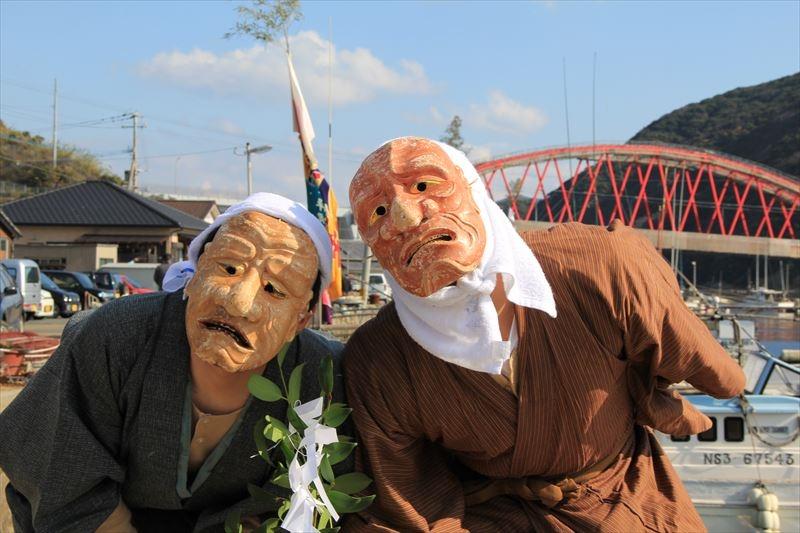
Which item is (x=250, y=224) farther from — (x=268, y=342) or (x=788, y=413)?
(x=788, y=413)

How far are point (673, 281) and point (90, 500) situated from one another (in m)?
1.89

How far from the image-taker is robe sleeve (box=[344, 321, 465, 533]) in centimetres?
222

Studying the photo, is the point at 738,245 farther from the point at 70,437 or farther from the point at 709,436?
the point at 70,437

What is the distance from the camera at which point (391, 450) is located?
88.6 inches

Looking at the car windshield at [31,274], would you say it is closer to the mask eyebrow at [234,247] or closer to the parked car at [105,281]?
the parked car at [105,281]

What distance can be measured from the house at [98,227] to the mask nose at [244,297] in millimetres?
25350

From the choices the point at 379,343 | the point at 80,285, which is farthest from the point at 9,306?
the point at 379,343

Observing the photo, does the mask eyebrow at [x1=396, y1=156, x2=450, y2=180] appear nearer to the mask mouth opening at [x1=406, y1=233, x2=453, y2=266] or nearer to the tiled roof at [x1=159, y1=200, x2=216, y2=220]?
the mask mouth opening at [x1=406, y1=233, x2=453, y2=266]

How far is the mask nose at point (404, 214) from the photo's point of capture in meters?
1.97

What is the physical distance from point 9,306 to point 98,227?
18442 millimetres

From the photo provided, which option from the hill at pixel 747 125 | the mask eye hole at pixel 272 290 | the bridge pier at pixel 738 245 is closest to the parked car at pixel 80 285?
the mask eye hole at pixel 272 290

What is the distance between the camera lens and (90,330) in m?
2.23

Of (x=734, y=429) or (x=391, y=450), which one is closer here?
(x=391, y=450)

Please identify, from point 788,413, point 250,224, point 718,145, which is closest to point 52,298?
point 788,413
